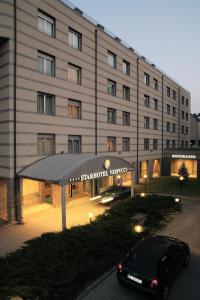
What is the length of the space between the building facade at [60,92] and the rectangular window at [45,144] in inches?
3.2

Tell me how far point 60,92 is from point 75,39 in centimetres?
613

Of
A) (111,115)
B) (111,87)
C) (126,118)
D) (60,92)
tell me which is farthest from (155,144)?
(60,92)

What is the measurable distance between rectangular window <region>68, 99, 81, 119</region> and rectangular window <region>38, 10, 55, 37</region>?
19.9 ft

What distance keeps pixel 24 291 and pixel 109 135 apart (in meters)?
22.7

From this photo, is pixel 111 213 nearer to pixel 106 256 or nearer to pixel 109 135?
pixel 106 256

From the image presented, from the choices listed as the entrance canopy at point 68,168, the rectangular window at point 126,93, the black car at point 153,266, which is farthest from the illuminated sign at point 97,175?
the rectangular window at point 126,93

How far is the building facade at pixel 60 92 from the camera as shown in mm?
19141

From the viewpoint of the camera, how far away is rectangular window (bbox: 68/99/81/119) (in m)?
24.8

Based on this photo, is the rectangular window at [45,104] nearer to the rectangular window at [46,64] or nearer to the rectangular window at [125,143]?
the rectangular window at [46,64]

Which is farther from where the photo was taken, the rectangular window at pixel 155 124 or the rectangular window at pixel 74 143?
the rectangular window at pixel 155 124

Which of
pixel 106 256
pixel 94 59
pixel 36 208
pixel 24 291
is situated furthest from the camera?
pixel 94 59

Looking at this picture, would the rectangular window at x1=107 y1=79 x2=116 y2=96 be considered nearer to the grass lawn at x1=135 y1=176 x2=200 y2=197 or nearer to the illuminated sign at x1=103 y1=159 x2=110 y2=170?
the illuminated sign at x1=103 y1=159 x2=110 y2=170

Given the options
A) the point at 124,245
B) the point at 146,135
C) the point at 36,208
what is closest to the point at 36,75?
the point at 36,208

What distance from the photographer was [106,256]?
1278 cm
